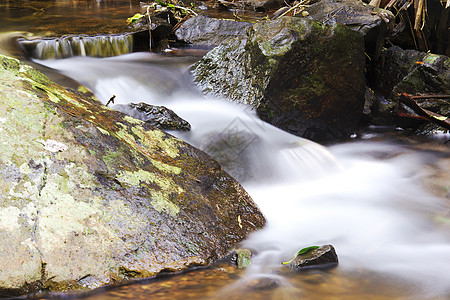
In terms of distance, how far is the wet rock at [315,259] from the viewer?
2469mm

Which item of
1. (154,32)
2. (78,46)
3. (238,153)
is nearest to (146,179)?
(238,153)

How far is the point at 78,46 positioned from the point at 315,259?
544 cm

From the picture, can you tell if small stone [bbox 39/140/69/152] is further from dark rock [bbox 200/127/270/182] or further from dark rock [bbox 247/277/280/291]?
dark rock [bbox 200/127/270/182]

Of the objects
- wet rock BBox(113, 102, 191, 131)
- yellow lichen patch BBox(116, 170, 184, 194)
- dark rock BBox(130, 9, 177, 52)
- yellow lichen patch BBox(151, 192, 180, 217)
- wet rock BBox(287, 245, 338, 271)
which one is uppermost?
dark rock BBox(130, 9, 177, 52)

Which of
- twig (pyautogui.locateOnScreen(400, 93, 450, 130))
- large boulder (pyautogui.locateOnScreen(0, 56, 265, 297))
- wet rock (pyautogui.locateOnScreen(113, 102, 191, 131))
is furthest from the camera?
twig (pyautogui.locateOnScreen(400, 93, 450, 130))

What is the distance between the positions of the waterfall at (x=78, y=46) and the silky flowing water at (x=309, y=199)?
0.24 meters

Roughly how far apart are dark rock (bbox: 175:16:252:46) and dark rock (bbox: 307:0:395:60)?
2054 mm

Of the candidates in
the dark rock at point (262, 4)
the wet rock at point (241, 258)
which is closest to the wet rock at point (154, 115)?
the wet rock at point (241, 258)

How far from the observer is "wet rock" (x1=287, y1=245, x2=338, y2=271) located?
2469mm

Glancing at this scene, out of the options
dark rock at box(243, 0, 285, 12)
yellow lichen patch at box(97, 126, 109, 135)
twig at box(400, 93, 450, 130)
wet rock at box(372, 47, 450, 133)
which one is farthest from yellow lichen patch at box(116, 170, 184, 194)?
dark rock at box(243, 0, 285, 12)

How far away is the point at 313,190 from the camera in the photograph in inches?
156

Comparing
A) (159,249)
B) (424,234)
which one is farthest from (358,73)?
(159,249)

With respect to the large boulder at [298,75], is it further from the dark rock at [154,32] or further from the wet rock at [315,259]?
the dark rock at [154,32]

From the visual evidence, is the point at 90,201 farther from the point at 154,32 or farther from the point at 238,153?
the point at 154,32
